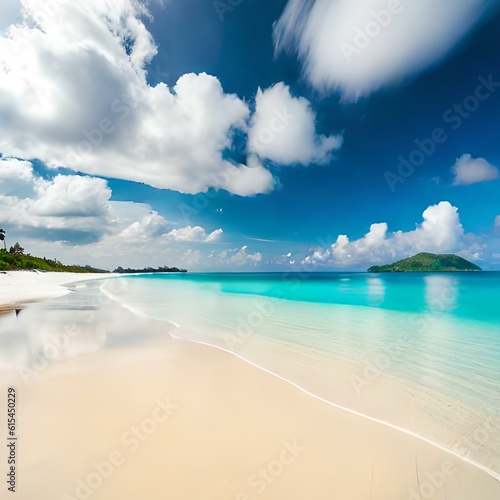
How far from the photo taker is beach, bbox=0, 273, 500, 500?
118 inches

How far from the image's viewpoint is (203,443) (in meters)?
3.67

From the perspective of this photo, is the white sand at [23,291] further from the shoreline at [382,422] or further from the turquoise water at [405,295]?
the turquoise water at [405,295]

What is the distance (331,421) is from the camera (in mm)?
4434

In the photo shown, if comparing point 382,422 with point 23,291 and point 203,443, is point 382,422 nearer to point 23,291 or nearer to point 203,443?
point 203,443

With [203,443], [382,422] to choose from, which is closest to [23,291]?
[203,443]

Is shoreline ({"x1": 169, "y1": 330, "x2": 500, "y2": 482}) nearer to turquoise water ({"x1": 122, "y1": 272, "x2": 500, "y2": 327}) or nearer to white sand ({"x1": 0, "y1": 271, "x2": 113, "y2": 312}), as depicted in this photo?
turquoise water ({"x1": 122, "y1": 272, "x2": 500, "y2": 327})

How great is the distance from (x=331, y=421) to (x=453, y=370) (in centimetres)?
528

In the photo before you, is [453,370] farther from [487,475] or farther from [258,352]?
[258,352]

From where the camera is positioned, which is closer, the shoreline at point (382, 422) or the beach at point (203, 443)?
the beach at point (203, 443)

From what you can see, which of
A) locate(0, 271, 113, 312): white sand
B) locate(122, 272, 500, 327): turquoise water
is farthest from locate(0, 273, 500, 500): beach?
locate(122, 272, 500, 327): turquoise water

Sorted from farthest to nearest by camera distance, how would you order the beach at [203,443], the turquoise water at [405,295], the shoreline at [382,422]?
1. the turquoise water at [405,295]
2. the shoreline at [382,422]
3. the beach at [203,443]

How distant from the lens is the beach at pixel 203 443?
300 centimetres

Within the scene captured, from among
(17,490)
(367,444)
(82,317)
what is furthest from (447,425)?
(82,317)

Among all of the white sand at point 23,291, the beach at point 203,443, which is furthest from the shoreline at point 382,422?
the white sand at point 23,291
